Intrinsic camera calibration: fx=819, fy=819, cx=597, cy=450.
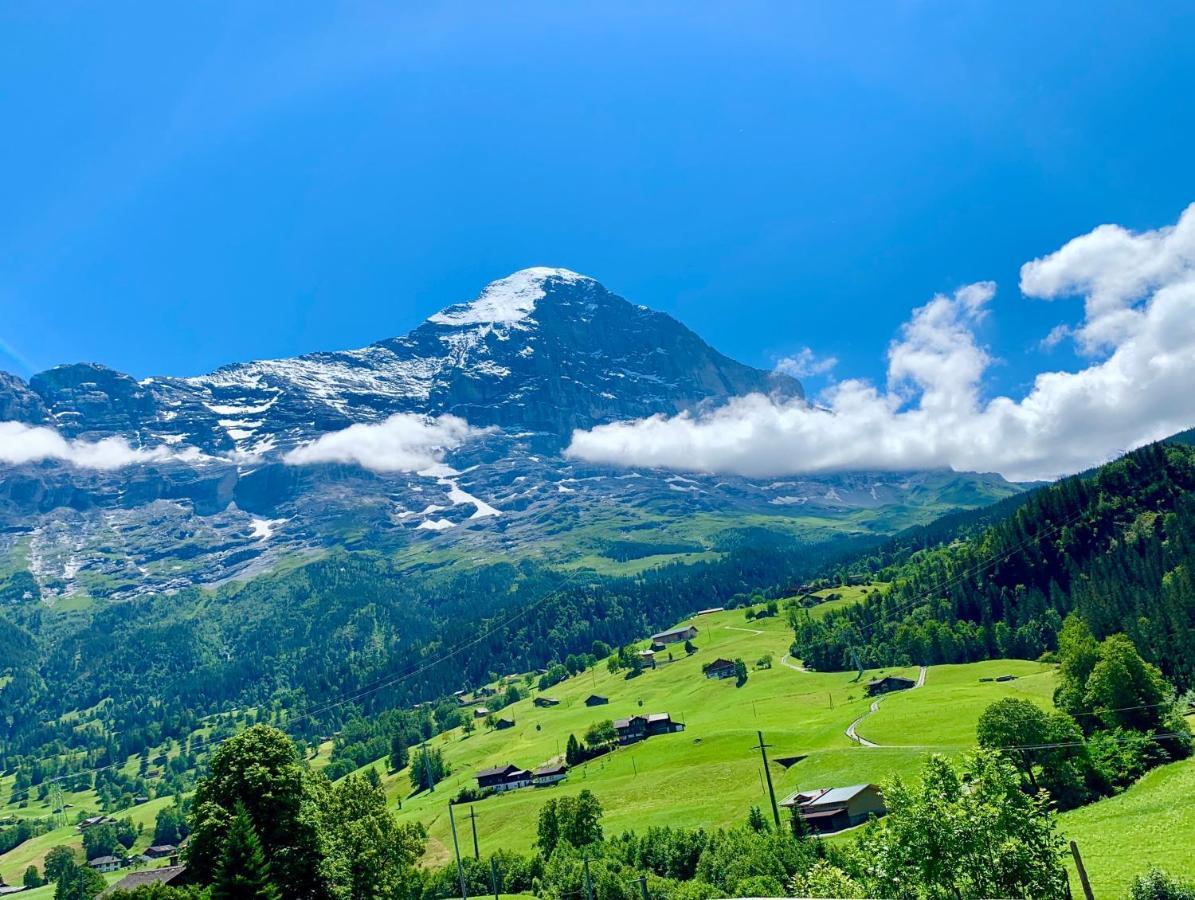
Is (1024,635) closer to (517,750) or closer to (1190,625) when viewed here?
(1190,625)

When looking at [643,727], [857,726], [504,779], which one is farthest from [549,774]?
[857,726]

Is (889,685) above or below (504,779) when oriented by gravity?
above

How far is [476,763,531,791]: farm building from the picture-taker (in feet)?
538

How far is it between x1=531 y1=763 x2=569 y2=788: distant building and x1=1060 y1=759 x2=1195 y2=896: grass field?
334 ft

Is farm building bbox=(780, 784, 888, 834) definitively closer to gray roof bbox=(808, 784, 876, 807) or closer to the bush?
gray roof bbox=(808, 784, 876, 807)

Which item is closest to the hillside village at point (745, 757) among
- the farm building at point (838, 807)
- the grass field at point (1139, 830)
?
the farm building at point (838, 807)

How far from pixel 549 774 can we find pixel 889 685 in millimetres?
71503

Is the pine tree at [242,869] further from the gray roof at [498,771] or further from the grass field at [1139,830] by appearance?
the gray roof at [498,771]

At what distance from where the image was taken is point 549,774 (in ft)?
526

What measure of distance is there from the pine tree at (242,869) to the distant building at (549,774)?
370 feet

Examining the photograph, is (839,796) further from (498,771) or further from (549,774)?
(498,771)

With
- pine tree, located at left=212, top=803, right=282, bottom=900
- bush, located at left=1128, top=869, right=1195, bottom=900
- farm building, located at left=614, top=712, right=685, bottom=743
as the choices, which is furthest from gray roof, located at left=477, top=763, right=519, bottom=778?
bush, located at left=1128, top=869, right=1195, bottom=900

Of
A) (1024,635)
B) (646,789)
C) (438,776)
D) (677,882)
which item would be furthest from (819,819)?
(438,776)

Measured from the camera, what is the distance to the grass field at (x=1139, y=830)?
178 feet
